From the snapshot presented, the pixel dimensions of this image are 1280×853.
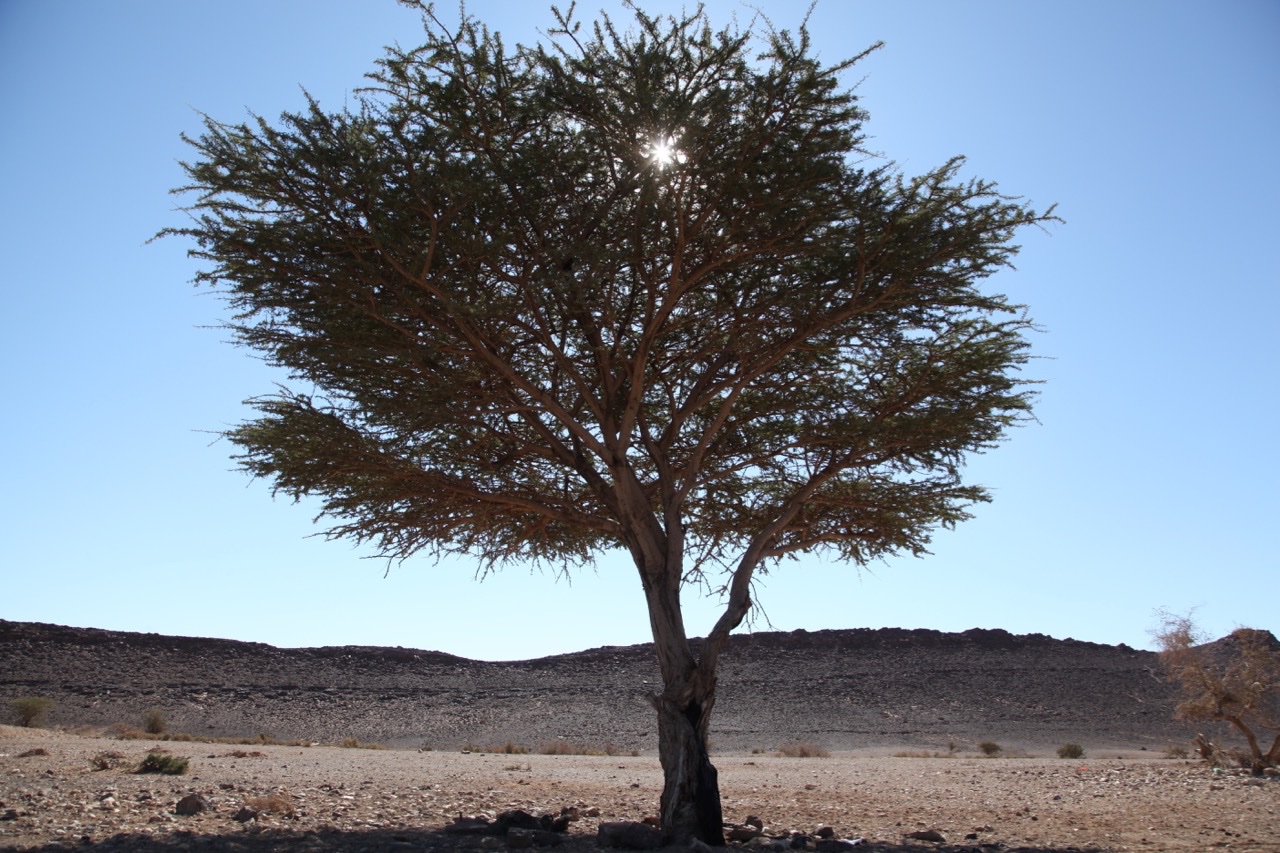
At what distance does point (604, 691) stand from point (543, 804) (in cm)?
3611

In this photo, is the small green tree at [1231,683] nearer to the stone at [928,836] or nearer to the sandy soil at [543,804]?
the sandy soil at [543,804]

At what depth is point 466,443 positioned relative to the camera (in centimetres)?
1183

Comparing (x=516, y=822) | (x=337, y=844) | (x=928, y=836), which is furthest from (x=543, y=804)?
(x=928, y=836)

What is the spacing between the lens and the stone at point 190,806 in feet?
31.9

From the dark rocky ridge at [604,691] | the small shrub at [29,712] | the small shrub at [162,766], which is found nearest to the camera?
the small shrub at [162,766]

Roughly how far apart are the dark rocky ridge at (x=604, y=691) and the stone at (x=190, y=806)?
29298 mm

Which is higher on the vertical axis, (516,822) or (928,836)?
(516,822)

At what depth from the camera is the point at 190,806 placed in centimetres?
979

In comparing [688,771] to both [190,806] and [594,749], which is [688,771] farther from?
[594,749]

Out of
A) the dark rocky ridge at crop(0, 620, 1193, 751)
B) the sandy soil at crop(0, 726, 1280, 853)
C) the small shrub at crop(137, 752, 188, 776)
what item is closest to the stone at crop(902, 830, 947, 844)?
the sandy soil at crop(0, 726, 1280, 853)

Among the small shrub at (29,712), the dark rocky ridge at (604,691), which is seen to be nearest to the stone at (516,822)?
the dark rocky ridge at (604,691)

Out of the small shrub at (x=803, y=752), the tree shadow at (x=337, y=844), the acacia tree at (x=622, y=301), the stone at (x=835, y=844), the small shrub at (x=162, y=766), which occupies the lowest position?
the stone at (x=835, y=844)

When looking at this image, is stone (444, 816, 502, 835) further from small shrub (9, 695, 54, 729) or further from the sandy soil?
small shrub (9, 695, 54, 729)

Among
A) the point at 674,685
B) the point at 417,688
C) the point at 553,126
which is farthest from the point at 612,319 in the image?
the point at 417,688
